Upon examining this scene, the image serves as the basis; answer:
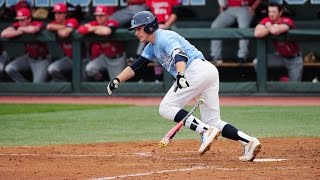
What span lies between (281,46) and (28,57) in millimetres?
4827

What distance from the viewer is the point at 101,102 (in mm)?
16047

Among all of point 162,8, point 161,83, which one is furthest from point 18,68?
point 162,8

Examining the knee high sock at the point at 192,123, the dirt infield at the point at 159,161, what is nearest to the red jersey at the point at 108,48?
the dirt infield at the point at 159,161

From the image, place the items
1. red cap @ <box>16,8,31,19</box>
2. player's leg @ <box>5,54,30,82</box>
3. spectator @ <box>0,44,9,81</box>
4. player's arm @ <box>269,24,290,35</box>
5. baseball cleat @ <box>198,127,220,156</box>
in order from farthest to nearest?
spectator @ <box>0,44,9,81</box>
player's leg @ <box>5,54,30,82</box>
red cap @ <box>16,8,31,19</box>
player's arm @ <box>269,24,290,35</box>
baseball cleat @ <box>198,127,220,156</box>

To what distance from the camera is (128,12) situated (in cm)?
1661

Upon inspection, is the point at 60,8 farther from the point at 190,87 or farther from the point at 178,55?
the point at 178,55

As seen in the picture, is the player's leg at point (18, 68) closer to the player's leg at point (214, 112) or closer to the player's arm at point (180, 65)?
the player's leg at point (214, 112)

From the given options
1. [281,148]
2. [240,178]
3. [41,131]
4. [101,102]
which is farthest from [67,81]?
[240,178]

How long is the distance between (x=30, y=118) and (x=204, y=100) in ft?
17.6

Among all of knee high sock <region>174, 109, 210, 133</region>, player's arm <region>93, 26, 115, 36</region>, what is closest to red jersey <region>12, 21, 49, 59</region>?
player's arm <region>93, 26, 115, 36</region>

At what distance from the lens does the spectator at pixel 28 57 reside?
54.2 feet

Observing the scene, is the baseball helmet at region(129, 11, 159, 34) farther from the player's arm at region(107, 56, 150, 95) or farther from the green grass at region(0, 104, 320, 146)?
the green grass at region(0, 104, 320, 146)

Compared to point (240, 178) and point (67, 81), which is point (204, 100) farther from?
point (67, 81)

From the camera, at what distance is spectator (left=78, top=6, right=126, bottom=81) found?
16.0m
